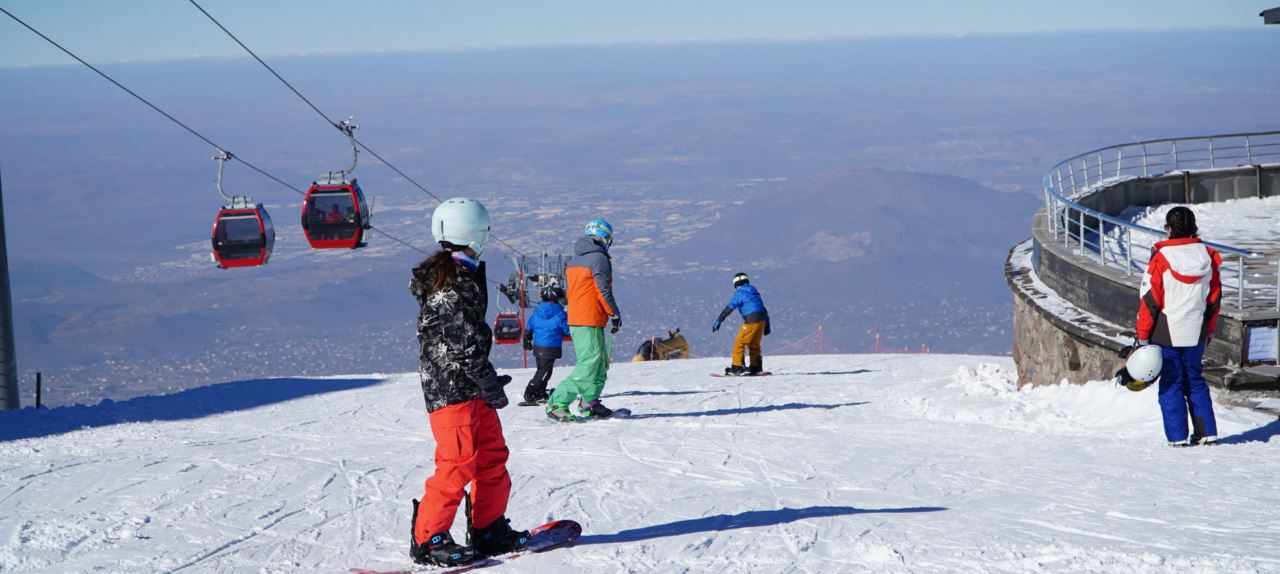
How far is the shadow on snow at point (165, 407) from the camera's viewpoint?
10781 millimetres

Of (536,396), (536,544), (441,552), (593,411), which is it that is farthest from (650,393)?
(441,552)

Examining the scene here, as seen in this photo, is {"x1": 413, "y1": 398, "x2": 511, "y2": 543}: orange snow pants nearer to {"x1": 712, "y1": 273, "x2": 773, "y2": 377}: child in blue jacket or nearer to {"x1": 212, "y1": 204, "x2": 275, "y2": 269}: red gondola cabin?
{"x1": 712, "y1": 273, "x2": 773, "y2": 377}: child in blue jacket

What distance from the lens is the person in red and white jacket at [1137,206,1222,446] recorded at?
736cm

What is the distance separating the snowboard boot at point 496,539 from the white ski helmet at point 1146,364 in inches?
163

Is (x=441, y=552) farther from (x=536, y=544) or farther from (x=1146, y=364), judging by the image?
(x=1146, y=364)

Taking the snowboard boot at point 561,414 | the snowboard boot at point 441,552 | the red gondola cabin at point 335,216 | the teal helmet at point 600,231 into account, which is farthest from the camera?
the red gondola cabin at point 335,216

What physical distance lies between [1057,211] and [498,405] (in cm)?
1174

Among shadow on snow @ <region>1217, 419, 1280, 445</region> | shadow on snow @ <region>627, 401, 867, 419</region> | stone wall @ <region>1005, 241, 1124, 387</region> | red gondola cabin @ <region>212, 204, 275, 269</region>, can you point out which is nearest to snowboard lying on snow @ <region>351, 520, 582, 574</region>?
shadow on snow @ <region>1217, 419, 1280, 445</region>

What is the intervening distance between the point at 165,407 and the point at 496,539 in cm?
862

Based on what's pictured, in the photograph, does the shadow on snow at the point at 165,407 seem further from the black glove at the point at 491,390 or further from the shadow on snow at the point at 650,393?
the black glove at the point at 491,390

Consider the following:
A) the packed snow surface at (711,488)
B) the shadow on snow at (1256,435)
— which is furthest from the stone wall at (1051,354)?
the shadow on snow at (1256,435)

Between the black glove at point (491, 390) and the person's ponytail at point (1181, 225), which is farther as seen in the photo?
the person's ponytail at point (1181, 225)

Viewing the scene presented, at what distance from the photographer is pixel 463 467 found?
487 cm

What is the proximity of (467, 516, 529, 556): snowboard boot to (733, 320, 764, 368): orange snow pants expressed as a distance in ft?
32.0
